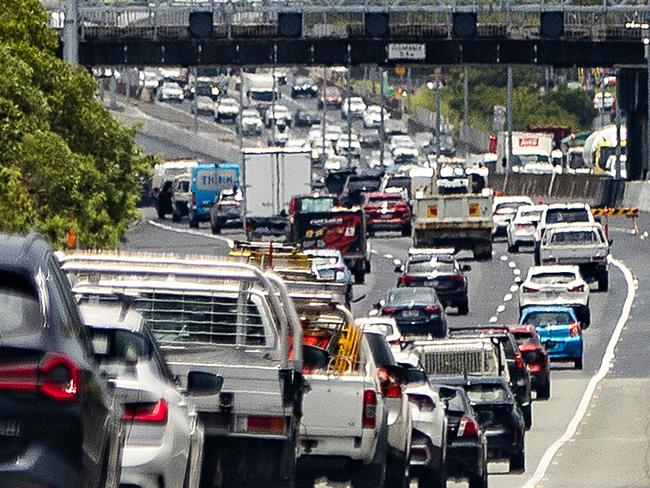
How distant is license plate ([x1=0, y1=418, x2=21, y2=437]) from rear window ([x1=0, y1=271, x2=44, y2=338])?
0.29m

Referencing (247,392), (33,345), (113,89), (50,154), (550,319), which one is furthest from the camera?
(113,89)

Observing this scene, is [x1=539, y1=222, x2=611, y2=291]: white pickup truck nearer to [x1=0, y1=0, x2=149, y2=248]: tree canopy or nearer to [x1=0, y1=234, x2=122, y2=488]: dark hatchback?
[x1=0, y1=0, x2=149, y2=248]: tree canopy

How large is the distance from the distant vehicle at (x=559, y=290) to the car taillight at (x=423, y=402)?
31690 mm

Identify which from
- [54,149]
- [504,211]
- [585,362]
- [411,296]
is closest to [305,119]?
[504,211]

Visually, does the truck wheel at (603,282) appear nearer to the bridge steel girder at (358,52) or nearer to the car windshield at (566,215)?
the car windshield at (566,215)

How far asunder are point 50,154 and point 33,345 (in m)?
28.0

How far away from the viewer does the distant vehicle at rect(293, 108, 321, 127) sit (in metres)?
159

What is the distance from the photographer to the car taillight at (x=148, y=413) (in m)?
11.3

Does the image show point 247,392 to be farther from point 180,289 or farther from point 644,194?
point 644,194

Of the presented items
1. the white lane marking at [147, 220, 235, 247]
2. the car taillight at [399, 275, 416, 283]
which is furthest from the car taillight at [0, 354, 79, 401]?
the white lane marking at [147, 220, 235, 247]

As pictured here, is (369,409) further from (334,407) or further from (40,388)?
(40,388)

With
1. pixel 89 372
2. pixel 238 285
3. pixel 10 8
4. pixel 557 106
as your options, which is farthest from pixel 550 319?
pixel 557 106

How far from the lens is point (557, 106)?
554 ft

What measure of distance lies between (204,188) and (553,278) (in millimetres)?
36295
